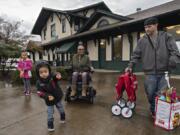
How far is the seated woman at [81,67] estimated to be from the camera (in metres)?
4.21

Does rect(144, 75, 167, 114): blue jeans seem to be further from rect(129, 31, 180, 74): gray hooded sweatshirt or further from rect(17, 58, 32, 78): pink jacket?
rect(17, 58, 32, 78): pink jacket

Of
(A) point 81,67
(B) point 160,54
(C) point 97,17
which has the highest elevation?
(C) point 97,17

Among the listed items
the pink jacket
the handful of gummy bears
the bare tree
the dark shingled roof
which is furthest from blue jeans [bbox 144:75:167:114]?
the bare tree

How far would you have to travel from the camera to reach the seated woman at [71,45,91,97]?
4215mm

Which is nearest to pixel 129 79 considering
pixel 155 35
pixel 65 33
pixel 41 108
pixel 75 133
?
pixel 155 35

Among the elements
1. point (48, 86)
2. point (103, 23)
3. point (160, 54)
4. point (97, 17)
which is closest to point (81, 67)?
point (48, 86)

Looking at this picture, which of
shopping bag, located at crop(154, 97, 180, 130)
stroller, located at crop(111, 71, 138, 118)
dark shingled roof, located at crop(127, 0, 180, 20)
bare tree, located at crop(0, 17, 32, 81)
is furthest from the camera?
bare tree, located at crop(0, 17, 32, 81)

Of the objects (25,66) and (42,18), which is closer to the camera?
(25,66)

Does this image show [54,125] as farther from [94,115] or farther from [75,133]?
[94,115]

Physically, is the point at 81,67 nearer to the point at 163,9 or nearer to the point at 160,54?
the point at 160,54

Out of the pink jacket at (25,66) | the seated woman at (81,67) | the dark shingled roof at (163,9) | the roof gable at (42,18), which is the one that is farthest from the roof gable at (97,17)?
the seated woman at (81,67)

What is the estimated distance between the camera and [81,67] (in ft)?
14.4

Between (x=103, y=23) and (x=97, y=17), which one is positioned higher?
(x=97, y=17)

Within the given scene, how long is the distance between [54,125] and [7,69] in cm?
1060
